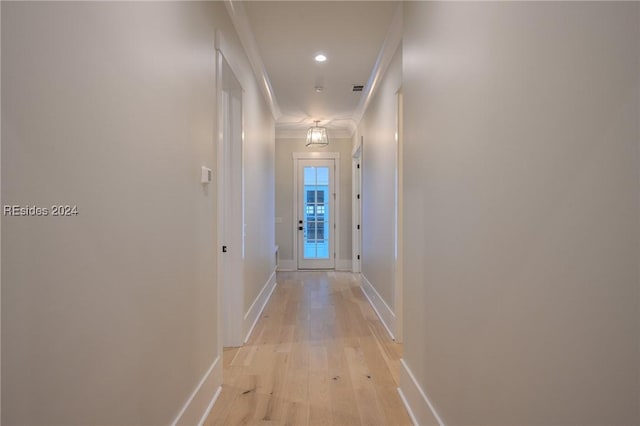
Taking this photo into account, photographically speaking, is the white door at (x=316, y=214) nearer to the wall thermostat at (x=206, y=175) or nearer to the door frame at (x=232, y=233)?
the door frame at (x=232, y=233)

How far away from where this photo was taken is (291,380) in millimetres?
2551

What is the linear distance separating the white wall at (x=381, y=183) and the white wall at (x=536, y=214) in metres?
1.65

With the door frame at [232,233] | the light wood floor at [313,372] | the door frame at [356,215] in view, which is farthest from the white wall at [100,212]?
the door frame at [356,215]

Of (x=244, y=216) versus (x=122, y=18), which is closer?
(x=122, y=18)

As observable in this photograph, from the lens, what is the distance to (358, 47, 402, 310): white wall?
11.2 feet

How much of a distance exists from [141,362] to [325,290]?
163 inches

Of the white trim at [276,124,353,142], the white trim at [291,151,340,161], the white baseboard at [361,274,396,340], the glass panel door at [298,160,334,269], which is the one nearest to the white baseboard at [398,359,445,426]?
the white baseboard at [361,274,396,340]

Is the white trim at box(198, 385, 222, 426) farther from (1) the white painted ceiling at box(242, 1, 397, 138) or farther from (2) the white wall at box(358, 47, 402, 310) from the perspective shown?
(1) the white painted ceiling at box(242, 1, 397, 138)

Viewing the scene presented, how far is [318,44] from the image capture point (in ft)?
11.1

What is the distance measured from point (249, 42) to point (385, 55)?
1.26 meters

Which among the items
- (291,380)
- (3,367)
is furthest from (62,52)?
(291,380)

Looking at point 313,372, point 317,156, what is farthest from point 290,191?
point 313,372

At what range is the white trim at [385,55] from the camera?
2.93 metres

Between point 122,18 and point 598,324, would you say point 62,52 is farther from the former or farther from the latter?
point 598,324
